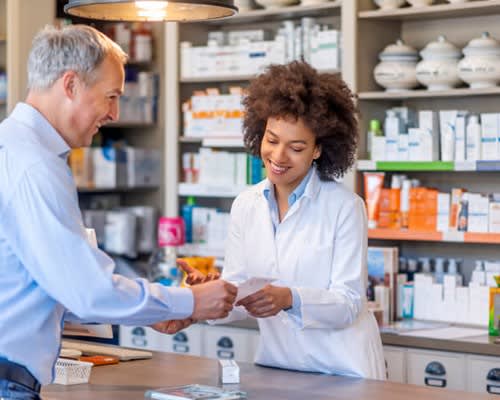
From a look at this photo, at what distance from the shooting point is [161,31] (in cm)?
659

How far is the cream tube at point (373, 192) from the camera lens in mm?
4758

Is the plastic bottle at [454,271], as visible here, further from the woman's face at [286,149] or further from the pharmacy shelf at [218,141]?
the woman's face at [286,149]

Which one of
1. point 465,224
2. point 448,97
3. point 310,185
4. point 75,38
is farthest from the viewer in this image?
point 448,97

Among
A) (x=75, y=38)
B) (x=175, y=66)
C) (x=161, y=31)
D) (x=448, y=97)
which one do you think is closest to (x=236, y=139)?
(x=175, y=66)

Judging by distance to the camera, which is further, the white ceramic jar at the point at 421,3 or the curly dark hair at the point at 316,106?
the white ceramic jar at the point at 421,3

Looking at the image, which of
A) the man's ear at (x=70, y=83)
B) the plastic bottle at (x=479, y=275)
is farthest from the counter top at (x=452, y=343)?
the man's ear at (x=70, y=83)

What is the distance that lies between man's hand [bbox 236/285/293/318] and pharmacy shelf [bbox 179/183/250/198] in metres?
2.23

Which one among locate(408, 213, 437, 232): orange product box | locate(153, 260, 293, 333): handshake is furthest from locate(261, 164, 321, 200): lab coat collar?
locate(408, 213, 437, 232): orange product box

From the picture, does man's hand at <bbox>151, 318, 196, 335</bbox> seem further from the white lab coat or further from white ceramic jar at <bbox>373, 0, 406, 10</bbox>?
white ceramic jar at <bbox>373, 0, 406, 10</bbox>

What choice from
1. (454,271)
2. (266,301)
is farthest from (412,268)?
(266,301)

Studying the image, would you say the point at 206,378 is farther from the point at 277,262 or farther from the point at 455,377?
the point at 455,377

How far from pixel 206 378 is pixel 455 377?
4.78 ft

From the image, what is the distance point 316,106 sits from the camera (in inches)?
127

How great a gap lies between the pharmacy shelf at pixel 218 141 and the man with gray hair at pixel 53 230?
109 inches
